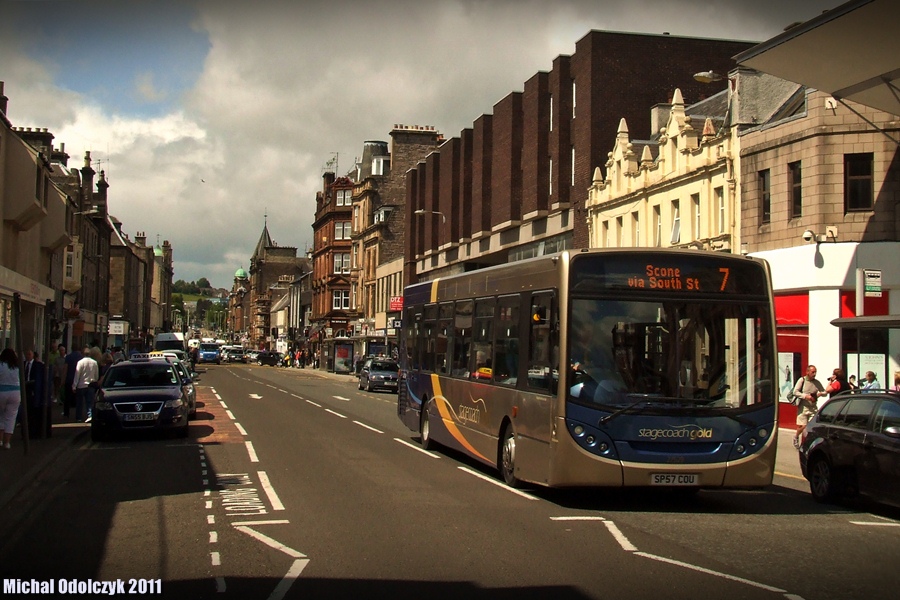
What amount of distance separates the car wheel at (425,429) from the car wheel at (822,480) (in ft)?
23.7

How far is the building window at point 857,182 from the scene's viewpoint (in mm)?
26219

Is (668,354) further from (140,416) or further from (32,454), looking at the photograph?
(140,416)

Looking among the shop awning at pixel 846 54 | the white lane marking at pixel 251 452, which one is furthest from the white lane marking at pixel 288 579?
the shop awning at pixel 846 54

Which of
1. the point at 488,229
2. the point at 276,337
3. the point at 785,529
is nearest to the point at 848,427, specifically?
the point at 785,529

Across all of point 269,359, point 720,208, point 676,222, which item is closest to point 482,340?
point 720,208

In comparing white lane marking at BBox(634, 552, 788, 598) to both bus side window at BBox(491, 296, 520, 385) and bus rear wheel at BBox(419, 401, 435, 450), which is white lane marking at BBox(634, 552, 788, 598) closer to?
bus side window at BBox(491, 296, 520, 385)

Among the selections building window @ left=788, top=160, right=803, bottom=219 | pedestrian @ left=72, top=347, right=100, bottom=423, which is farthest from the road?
building window @ left=788, top=160, right=803, bottom=219

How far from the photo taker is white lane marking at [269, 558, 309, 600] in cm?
740

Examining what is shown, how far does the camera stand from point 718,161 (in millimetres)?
30797

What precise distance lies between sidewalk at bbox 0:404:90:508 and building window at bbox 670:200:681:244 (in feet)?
64.6

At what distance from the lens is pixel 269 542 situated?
947 cm

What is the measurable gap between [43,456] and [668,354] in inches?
425

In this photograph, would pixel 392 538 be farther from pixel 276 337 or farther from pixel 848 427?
pixel 276 337

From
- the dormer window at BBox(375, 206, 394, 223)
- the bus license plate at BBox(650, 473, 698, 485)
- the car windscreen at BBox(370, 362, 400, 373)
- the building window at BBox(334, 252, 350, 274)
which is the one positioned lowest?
the bus license plate at BBox(650, 473, 698, 485)
